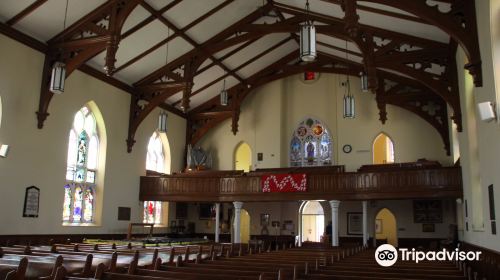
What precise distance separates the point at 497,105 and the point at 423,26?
19.2 ft

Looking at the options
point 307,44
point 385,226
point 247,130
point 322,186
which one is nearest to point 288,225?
point 322,186

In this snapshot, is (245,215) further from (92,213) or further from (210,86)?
(92,213)

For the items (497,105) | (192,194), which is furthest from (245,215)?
(497,105)

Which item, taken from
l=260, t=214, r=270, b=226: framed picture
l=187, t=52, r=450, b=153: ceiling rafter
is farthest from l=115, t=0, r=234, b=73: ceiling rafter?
l=260, t=214, r=270, b=226: framed picture

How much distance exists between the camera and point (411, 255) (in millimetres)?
11453

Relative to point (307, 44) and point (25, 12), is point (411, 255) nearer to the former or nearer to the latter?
point (307, 44)

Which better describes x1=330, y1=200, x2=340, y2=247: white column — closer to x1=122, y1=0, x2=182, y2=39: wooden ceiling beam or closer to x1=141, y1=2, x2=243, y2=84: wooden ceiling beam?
x1=141, y1=2, x2=243, y2=84: wooden ceiling beam

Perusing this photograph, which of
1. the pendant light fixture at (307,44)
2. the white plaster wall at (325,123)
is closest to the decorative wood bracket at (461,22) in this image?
the pendant light fixture at (307,44)

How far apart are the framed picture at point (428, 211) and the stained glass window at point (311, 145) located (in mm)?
4072

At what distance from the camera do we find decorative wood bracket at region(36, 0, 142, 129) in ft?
42.0

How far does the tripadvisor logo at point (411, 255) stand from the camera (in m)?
8.90

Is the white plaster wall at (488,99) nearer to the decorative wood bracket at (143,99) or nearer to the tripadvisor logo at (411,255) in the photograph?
the tripadvisor logo at (411,255)

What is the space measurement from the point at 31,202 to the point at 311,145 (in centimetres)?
1209

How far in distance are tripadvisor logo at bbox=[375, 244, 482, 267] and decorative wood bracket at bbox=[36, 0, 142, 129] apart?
28.3 feet
